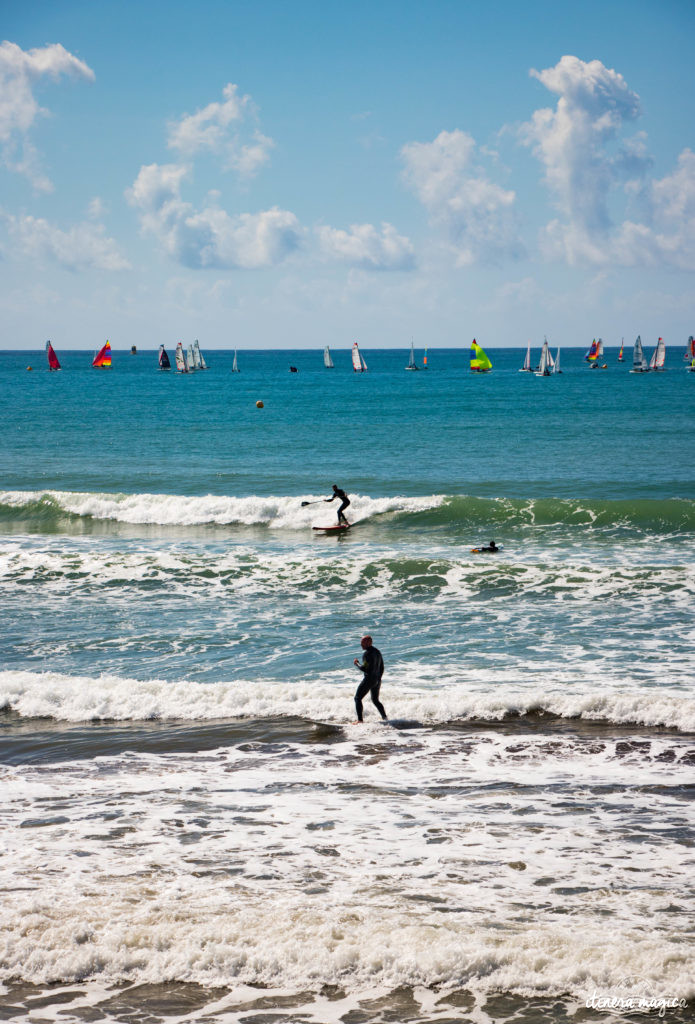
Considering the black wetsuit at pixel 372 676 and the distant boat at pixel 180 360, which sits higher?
the distant boat at pixel 180 360

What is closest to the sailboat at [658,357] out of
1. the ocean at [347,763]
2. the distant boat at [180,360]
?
the distant boat at [180,360]

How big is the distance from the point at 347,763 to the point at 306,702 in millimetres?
2550

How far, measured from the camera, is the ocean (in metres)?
8.55

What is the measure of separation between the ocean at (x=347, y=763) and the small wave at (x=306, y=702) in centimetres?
A: 6

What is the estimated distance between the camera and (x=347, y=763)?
1377cm

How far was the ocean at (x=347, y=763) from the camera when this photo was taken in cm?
855

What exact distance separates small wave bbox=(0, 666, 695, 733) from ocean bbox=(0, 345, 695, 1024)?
0.19ft

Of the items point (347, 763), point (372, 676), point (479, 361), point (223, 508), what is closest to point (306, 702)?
point (372, 676)

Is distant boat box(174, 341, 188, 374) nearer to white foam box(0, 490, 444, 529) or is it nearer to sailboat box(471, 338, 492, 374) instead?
sailboat box(471, 338, 492, 374)

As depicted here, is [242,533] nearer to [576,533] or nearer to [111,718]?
[576,533]

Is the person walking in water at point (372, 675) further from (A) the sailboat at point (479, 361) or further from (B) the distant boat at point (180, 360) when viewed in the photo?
(B) the distant boat at point (180, 360)

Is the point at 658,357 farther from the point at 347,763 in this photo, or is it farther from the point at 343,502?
the point at 347,763

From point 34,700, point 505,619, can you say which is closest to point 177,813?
point 34,700

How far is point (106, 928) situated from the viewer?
362 inches
